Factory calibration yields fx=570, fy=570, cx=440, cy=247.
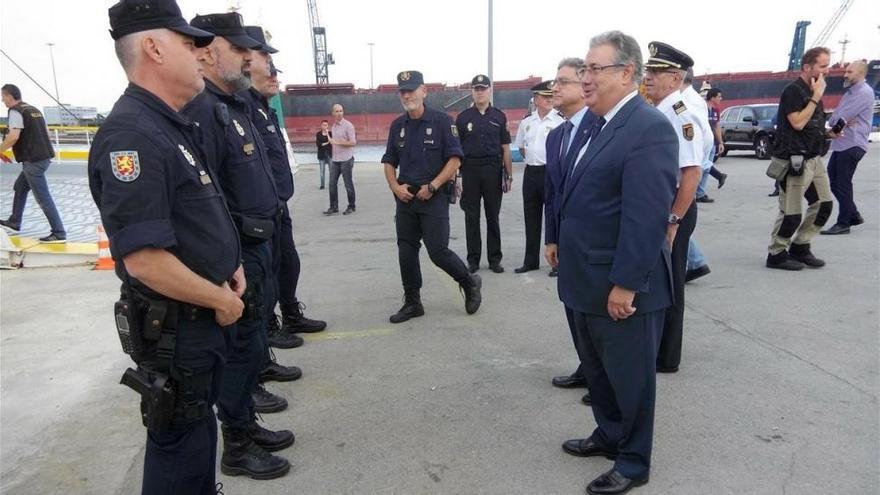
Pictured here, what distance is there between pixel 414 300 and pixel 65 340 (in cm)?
278

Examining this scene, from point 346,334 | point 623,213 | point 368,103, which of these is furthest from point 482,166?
point 368,103

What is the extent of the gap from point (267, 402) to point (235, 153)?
58.8 inches

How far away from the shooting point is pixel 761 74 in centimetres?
3194

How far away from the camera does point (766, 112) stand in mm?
17656

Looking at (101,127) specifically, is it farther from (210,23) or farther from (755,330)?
(755,330)

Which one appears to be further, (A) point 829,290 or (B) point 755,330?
(A) point 829,290

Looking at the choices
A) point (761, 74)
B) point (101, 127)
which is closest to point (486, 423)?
point (101, 127)

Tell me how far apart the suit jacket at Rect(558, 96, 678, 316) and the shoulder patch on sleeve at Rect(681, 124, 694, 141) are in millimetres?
1158

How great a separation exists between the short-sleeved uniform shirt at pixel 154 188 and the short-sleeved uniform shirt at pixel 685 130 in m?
2.49

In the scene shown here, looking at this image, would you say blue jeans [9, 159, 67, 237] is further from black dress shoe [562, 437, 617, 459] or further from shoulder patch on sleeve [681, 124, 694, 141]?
shoulder patch on sleeve [681, 124, 694, 141]

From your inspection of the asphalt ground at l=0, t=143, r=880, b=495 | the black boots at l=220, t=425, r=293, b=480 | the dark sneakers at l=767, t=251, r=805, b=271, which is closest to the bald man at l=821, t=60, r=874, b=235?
the asphalt ground at l=0, t=143, r=880, b=495

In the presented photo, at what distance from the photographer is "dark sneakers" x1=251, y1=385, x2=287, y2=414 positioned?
3.38 meters

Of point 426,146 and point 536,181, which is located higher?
point 426,146

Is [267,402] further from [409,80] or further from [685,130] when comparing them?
[685,130]
